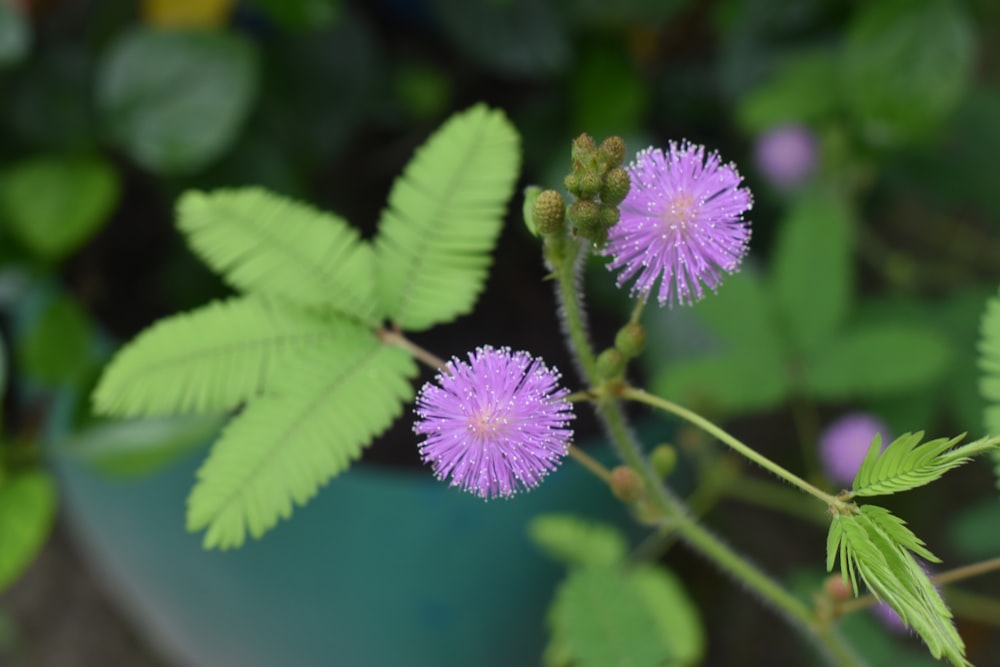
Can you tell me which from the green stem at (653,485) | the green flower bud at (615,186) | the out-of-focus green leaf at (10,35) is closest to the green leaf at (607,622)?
the green stem at (653,485)

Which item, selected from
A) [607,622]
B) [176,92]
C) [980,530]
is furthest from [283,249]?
[980,530]

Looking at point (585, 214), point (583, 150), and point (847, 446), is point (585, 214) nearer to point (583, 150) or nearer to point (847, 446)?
point (583, 150)

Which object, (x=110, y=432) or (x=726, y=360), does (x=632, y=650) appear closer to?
(x=726, y=360)

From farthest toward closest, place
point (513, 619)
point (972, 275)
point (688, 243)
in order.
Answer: point (972, 275) → point (513, 619) → point (688, 243)

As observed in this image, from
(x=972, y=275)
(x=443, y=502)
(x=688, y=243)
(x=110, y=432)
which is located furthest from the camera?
(x=972, y=275)

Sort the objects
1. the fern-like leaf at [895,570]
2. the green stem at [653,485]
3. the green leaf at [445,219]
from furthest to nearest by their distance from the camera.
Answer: the green leaf at [445,219] → the green stem at [653,485] → the fern-like leaf at [895,570]

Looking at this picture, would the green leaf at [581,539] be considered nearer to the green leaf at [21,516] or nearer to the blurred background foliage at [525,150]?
the blurred background foliage at [525,150]

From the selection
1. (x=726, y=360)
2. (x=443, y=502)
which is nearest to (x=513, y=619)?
(x=443, y=502)
